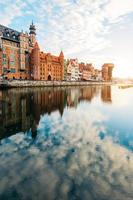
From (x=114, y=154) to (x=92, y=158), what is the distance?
1383mm

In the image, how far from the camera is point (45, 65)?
12788 cm

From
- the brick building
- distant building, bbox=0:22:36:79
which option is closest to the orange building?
the brick building

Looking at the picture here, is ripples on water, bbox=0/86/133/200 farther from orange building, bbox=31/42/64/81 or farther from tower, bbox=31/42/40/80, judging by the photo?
orange building, bbox=31/42/64/81

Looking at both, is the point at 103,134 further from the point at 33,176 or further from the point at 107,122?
the point at 33,176

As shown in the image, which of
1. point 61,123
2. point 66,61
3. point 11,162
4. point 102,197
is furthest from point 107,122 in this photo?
point 66,61

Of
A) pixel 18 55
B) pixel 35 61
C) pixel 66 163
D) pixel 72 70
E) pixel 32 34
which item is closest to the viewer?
pixel 66 163

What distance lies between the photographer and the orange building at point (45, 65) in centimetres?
11144

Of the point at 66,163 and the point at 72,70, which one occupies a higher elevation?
the point at 72,70

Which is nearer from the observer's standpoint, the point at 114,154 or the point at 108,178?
the point at 108,178

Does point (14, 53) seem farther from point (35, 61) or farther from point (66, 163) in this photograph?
point (66, 163)

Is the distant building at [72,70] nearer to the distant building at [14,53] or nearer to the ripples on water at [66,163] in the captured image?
the distant building at [14,53]

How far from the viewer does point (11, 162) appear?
9164 mm

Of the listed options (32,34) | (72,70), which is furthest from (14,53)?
(72,70)

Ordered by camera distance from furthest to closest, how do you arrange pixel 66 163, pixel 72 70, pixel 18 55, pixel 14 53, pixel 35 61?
pixel 72 70
pixel 35 61
pixel 18 55
pixel 14 53
pixel 66 163
